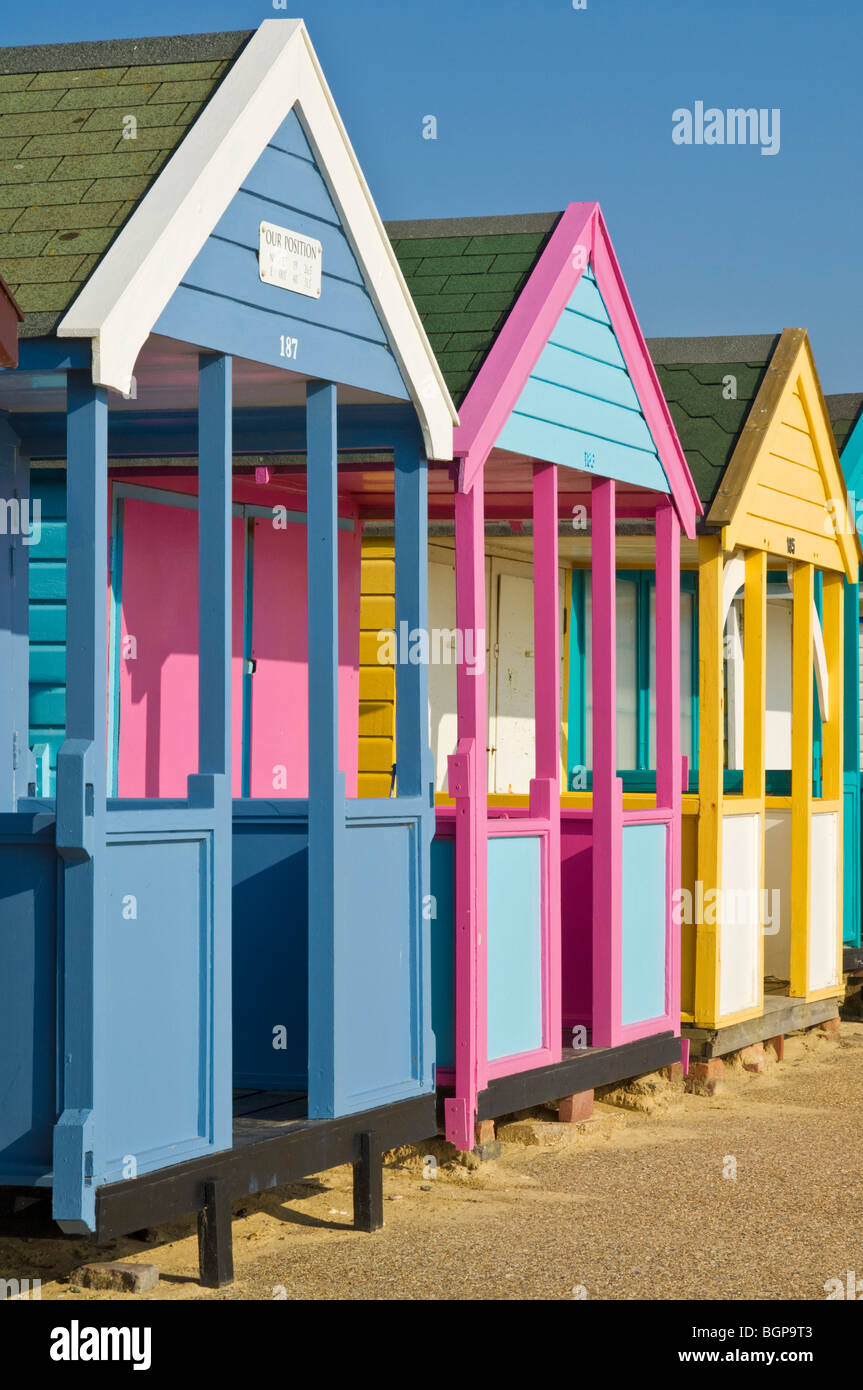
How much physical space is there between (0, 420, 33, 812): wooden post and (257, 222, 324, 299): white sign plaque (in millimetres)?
1398

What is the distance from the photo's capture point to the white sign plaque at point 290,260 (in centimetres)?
607

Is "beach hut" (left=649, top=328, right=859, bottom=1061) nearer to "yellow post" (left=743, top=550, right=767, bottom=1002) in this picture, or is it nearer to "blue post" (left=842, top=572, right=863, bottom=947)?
"yellow post" (left=743, top=550, right=767, bottom=1002)

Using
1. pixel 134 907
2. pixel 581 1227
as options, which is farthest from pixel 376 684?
pixel 134 907

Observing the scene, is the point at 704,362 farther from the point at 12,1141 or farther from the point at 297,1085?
the point at 12,1141

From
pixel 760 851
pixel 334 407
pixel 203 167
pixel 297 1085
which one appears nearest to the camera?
pixel 203 167

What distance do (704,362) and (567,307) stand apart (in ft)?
8.60

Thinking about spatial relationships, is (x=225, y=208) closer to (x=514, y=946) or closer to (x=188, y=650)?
(x=188, y=650)

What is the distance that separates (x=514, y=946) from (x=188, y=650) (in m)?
2.10

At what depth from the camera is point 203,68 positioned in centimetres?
606

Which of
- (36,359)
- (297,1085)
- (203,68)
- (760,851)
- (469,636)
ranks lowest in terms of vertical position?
(297,1085)

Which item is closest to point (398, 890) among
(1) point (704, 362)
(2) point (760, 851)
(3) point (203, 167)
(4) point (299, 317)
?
(4) point (299, 317)

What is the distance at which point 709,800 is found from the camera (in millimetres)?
9688
